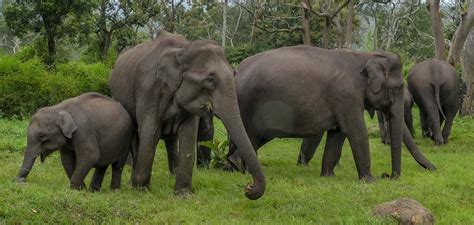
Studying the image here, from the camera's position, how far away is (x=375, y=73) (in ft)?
28.4

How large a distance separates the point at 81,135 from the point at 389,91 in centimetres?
429

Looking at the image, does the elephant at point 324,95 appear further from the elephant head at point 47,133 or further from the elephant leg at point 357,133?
the elephant head at point 47,133

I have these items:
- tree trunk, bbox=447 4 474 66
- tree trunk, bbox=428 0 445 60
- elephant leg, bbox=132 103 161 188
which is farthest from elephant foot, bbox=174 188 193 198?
tree trunk, bbox=428 0 445 60

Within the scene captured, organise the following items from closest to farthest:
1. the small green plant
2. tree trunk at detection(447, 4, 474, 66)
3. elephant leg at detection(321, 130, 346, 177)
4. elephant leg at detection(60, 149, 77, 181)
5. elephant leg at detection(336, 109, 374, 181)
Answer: elephant leg at detection(60, 149, 77, 181) → elephant leg at detection(336, 109, 374, 181) → elephant leg at detection(321, 130, 346, 177) → the small green plant → tree trunk at detection(447, 4, 474, 66)

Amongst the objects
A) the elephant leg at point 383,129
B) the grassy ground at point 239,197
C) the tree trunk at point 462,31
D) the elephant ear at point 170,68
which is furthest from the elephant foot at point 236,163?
the tree trunk at point 462,31

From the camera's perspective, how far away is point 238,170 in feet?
31.2

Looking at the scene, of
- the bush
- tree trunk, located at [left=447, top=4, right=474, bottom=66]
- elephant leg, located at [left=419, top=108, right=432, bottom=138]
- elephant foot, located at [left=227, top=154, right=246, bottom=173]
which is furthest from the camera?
the bush

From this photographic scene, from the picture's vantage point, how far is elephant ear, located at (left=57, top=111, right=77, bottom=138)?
6.89 meters

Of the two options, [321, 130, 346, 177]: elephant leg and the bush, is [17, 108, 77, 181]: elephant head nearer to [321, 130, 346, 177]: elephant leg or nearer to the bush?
[321, 130, 346, 177]: elephant leg

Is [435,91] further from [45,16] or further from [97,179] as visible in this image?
[45,16]

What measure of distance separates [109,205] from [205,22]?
45662mm

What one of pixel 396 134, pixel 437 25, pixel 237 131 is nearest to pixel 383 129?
pixel 437 25

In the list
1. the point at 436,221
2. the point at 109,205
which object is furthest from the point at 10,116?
the point at 436,221

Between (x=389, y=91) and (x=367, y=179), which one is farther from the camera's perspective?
(x=389, y=91)
